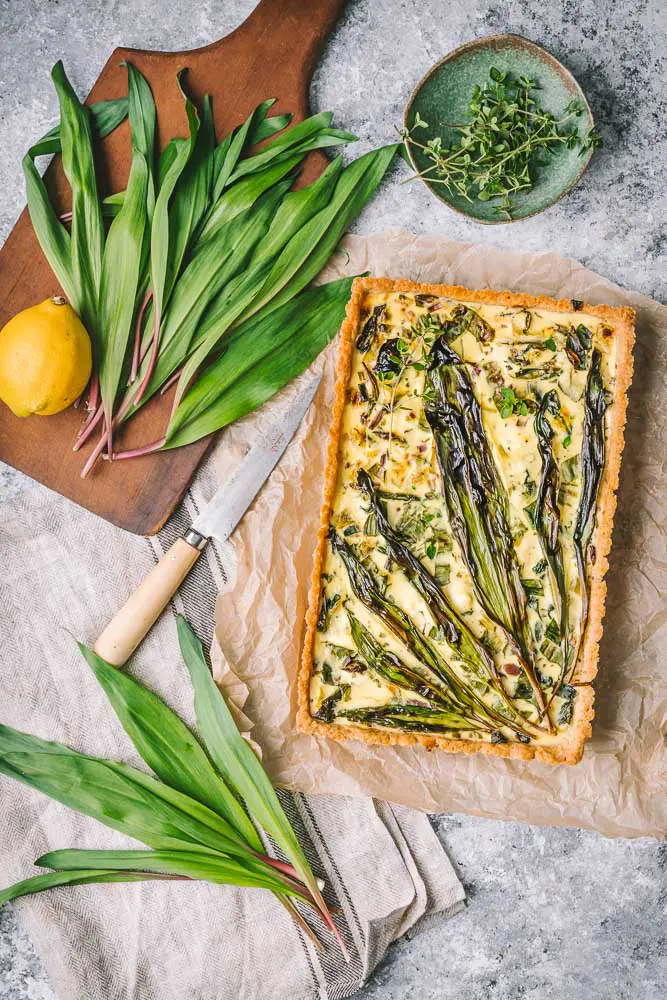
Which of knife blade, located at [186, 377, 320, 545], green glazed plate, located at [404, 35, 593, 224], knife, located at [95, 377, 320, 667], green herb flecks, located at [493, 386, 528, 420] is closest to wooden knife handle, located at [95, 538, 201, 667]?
knife, located at [95, 377, 320, 667]

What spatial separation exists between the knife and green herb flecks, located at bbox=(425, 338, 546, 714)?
1.82ft

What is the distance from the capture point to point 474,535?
2.61 m

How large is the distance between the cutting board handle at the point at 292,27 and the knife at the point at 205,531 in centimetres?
125

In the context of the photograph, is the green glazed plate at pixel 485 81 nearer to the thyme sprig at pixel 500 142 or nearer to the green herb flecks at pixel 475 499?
the thyme sprig at pixel 500 142

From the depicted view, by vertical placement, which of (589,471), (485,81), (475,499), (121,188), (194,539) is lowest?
(589,471)

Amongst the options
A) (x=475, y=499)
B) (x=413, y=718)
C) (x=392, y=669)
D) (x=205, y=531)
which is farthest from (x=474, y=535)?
(x=205, y=531)

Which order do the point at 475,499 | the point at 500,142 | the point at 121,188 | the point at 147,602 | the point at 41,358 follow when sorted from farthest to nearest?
the point at 121,188 → the point at 147,602 → the point at 500,142 → the point at 41,358 → the point at 475,499

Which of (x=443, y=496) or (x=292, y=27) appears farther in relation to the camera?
(x=292, y=27)

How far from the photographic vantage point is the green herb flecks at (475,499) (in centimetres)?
258

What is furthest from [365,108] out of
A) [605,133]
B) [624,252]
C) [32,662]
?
[32,662]

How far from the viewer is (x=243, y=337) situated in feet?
9.69

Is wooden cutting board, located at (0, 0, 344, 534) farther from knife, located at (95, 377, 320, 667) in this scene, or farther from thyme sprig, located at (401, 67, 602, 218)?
thyme sprig, located at (401, 67, 602, 218)

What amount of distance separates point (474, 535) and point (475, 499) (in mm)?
121

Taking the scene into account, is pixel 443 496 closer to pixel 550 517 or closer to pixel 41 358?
pixel 550 517
